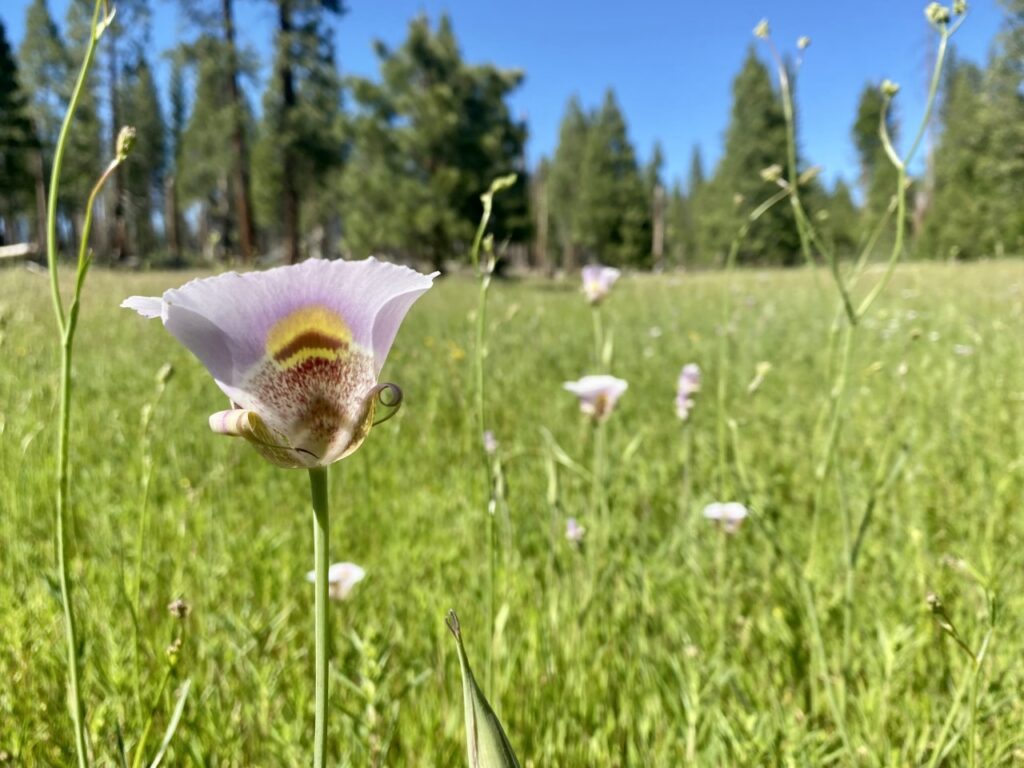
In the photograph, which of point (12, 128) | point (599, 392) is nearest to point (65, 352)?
point (599, 392)

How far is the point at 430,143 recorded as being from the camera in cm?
2142

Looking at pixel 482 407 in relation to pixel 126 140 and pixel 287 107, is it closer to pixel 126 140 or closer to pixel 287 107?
pixel 126 140

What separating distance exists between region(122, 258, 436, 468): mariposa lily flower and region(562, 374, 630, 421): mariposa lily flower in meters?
0.92

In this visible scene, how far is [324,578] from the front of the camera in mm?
420

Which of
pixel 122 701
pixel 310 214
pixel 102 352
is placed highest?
pixel 310 214

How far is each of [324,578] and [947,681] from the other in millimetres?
1293

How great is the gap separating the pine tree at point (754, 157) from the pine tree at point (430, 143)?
14083 millimetres

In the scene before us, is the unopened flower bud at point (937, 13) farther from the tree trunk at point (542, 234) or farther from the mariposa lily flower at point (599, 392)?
the tree trunk at point (542, 234)

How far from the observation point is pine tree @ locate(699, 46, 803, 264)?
31.2 meters

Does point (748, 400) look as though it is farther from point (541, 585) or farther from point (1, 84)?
point (1, 84)

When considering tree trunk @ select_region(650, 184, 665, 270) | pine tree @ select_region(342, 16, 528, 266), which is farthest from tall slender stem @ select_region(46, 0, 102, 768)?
tree trunk @ select_region(650, 184, 665, 270)

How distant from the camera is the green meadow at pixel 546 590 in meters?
0.95

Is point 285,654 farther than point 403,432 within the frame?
No

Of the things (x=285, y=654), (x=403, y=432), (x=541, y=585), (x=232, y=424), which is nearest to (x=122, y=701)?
(x=285, y=654)
